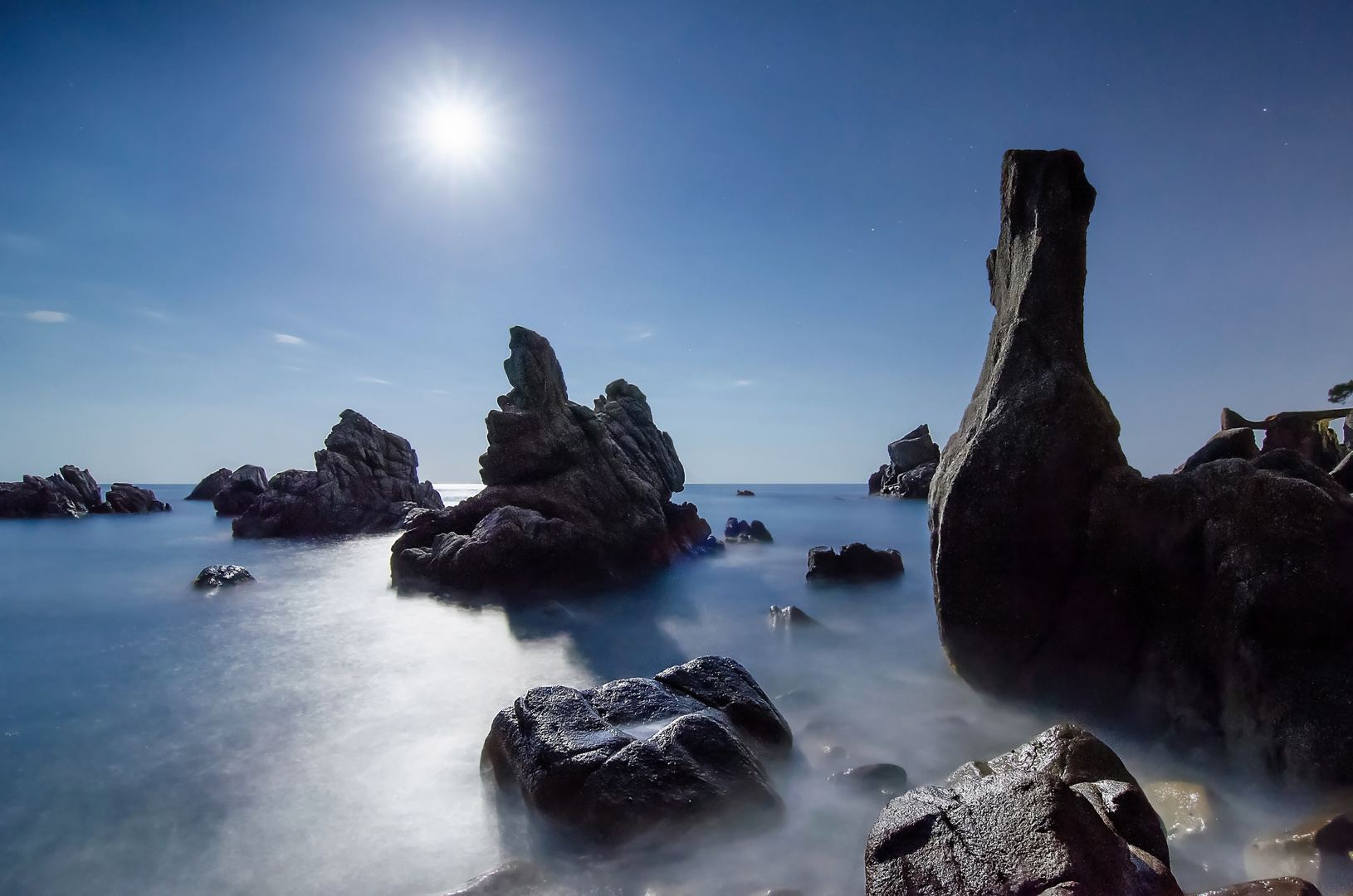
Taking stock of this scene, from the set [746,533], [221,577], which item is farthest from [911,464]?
[221,577]

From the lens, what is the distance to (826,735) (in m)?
8.85

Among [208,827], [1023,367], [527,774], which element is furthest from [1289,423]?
[208,827]

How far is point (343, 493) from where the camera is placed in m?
43.8

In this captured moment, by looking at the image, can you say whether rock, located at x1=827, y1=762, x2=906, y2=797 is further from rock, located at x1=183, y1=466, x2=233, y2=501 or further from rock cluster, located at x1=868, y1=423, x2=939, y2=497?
rock, located at x1=183, y1=466, x2=233, y2=501

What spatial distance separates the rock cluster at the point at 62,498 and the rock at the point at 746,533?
68.5 metres

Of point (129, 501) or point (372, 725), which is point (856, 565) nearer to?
point (372, 725)

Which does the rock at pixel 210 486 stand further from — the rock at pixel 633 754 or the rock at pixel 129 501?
the rock at pixel 633 754

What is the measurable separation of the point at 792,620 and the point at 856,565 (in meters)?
7.10

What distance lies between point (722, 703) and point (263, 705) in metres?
8.35

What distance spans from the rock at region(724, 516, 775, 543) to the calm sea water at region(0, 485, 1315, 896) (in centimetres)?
1775

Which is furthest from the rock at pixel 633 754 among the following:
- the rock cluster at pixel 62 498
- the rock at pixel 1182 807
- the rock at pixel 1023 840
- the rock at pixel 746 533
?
the rock cluster at pixel 62 498

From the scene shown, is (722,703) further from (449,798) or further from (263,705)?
(263,705)

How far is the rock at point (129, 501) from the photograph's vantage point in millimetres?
70250

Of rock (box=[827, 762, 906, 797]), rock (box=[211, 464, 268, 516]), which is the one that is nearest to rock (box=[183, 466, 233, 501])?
rock (box=[211, 464, 268, 516])
